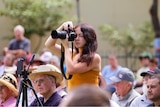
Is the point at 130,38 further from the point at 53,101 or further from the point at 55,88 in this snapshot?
the point at 53,101

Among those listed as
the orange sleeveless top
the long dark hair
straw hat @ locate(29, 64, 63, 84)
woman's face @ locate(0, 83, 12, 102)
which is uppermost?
the long dark hair

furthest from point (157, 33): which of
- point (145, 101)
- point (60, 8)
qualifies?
point (145, 101)

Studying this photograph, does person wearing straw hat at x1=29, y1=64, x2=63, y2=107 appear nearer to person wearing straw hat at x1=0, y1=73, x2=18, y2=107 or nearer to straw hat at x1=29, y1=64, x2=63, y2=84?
straw hat at x1=29, y1=64, x2=63, y2=84

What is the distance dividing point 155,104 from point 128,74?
1520 mm

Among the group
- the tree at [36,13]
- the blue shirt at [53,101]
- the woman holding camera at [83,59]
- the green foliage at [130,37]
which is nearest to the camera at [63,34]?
the woman holding camera at [83,59]

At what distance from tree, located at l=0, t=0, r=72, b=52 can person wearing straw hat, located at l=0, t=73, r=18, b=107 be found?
11078mm

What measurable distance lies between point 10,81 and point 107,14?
13521 millimetres

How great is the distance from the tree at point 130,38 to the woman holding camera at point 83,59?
12.7 metres

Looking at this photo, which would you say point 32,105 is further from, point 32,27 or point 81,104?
point 32,27

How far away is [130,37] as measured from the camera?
712 inches

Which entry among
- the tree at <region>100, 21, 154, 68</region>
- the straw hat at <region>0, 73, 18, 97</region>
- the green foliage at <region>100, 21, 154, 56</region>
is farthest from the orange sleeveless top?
the green foliage at <region>100, 21, 154, 56</region>

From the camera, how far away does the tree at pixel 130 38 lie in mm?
18141

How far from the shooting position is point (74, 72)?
203 inches

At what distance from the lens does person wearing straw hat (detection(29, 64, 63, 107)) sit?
525 centimetres
